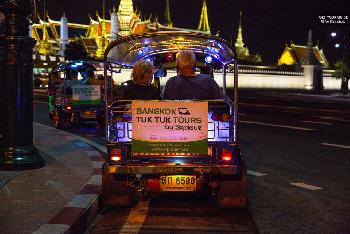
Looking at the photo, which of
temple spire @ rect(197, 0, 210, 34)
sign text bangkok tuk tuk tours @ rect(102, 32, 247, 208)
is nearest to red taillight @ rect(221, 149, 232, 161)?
sign text bangkok tuk tuk tours @ rect(102, 32, 247, 208)

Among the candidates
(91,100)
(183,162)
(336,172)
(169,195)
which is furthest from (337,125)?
(183,162)

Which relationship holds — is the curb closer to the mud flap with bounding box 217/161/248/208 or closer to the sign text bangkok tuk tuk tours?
the sign text bangkok tuk tuk tours

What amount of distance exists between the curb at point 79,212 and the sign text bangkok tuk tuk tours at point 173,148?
0.71 feet

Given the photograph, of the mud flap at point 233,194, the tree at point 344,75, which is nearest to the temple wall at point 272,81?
the tree at point 344,75

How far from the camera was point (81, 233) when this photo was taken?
5984 mm

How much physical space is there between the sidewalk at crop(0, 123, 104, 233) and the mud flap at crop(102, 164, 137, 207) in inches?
5.6

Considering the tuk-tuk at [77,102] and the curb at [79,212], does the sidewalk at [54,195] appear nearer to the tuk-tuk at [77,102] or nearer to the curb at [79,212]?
the curb at [79,212]

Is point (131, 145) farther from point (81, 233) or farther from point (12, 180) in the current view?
point (12, 180)

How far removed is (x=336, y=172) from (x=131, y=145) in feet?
14.4

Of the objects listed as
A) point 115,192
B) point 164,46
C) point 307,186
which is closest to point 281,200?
point 307,186

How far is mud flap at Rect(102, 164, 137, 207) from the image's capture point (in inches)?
262

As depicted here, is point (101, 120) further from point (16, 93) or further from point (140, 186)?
point (140, 186)

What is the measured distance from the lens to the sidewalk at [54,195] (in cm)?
567

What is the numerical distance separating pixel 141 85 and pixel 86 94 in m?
9.55
